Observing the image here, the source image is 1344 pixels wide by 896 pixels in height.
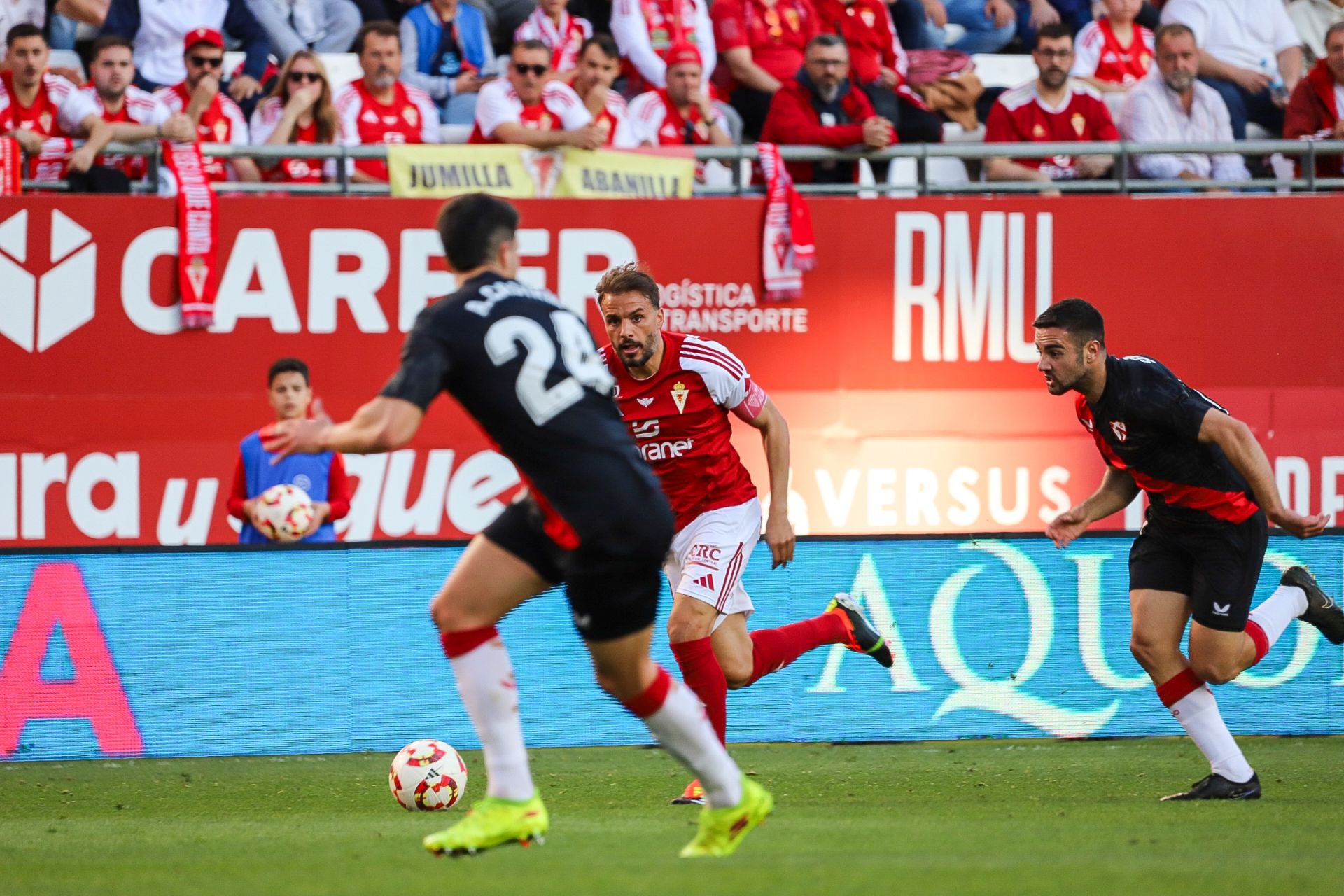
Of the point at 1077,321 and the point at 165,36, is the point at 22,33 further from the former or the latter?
the point at 1077,321

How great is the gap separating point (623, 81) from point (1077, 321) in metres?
7.40

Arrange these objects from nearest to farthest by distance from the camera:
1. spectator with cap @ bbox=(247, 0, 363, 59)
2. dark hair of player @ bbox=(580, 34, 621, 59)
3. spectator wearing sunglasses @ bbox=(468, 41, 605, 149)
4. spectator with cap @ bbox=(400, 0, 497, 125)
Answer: spectator wearing sunglasses @ bbox=(468, 41, 605, 149) → dark hair of player @ bbox=(580, 34, 621, 59) → spectator with cap @ bbox=(247, 0, 363, 59) → spectator with cap @ bbox=(400, 0, 497, 125)

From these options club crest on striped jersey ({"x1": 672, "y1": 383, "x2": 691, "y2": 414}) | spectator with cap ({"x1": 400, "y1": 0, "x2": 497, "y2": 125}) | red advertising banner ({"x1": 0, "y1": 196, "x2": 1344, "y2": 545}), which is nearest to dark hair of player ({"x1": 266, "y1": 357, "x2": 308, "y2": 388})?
red advertising banner ({"x1": 0, "y1": 196, "x2": 1344, "y2": 545})

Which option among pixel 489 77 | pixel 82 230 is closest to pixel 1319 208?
pixel 489 77

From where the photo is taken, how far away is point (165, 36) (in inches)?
512

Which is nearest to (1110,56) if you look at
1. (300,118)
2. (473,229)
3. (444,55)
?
(444,55)

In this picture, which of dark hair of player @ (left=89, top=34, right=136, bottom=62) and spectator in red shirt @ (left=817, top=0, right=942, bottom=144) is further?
spectator in red shirt @ (left=817, top=0, right=942, bottom=144)

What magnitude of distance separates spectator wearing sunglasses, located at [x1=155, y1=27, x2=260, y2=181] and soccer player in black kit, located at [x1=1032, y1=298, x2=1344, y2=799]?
271 inches

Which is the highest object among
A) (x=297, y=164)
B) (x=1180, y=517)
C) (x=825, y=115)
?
(x=825, y=115)

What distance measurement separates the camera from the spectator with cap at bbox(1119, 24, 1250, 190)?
43.1 ft

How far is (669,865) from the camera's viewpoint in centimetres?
504

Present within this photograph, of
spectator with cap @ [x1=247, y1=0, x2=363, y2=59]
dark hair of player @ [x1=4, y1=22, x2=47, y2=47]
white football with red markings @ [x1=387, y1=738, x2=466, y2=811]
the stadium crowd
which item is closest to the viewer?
white football with red markings @ [x1=387, y1=738, x2=466, y2=811]

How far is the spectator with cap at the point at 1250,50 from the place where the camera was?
46.8ft

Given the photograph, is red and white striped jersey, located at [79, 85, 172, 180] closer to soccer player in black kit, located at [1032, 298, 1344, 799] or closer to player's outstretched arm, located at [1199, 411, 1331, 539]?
soccer player in black kit, located at [1032, 298, 1344, 799]
